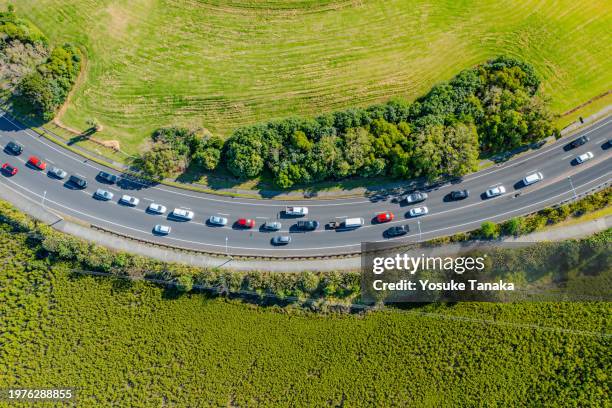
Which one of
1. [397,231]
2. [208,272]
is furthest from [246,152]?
[397,231]

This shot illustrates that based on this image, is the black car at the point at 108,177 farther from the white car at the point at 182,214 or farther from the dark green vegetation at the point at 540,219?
the dark green vegetation at the point at 540,219

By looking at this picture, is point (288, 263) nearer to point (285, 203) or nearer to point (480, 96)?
point (285, 203)

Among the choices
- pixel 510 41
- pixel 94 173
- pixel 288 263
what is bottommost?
pixel 288 263

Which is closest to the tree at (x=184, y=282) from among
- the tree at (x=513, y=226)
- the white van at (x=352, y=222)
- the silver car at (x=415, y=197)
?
the white van at (x=352, y=222)

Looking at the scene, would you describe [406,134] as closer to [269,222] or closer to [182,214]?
[269,222]

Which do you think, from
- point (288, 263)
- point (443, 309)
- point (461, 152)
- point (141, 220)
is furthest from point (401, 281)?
point (141, 220)
